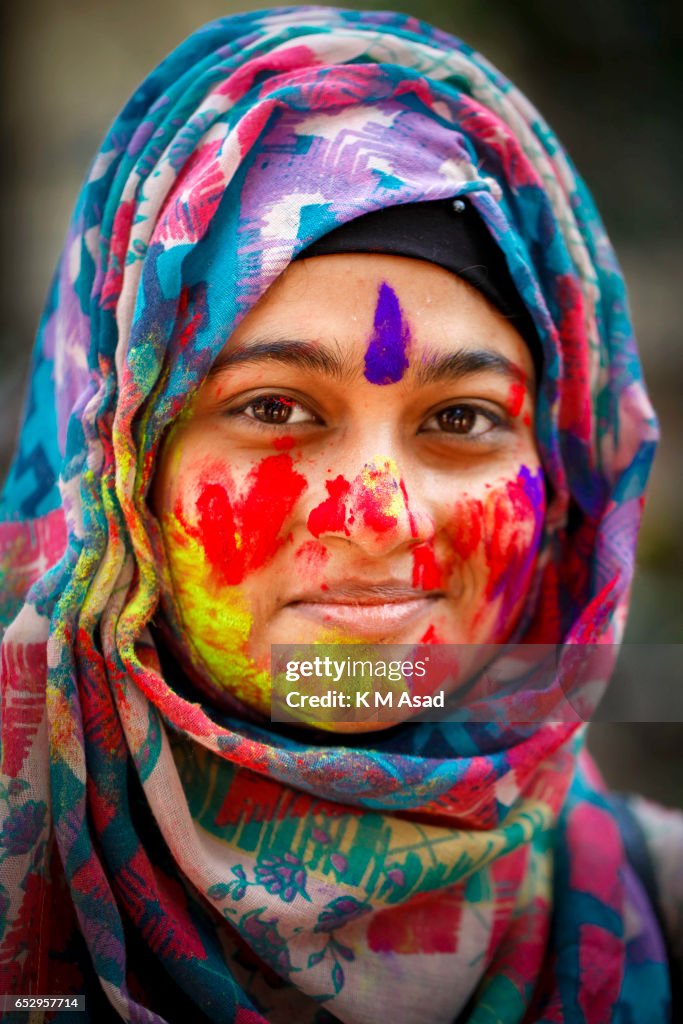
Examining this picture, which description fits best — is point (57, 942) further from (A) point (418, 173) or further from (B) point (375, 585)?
(A) point (418, 173)

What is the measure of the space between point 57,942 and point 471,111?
63.2 inches

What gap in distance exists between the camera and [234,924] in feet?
4.53

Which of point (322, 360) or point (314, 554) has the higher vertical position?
point (322, 360)

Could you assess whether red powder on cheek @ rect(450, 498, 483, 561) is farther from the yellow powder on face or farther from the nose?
the yellow powder on face

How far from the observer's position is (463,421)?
152 cm

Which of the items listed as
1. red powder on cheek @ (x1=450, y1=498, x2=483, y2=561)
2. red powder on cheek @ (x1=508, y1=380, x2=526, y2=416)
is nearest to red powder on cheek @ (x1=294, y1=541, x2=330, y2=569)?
red powder on cheek @ (x1=450, y1=498, x2=483, y2=561)

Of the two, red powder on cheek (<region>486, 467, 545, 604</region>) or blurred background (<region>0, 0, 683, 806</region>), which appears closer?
red powder on cheek (<region>486, 467, 545, 604</region>)

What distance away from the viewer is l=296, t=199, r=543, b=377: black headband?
1.39 m

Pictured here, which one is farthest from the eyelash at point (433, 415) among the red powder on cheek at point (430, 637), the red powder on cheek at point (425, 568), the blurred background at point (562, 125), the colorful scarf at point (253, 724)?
the blurred background at point (562, 125)

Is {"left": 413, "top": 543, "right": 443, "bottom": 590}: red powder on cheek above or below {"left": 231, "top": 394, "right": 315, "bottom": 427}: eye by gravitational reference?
below

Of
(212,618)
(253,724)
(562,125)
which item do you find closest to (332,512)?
(212,618)

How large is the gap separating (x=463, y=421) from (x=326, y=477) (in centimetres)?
30

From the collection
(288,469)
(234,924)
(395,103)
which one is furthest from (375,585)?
(395,103)

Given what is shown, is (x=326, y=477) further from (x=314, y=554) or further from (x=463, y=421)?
(x=463, y=421)
